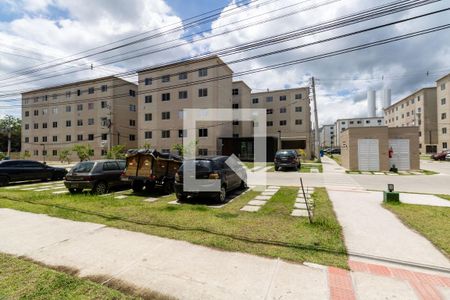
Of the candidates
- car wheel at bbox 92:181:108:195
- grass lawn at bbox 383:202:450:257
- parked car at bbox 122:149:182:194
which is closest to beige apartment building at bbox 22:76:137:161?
car wheel at bbox 92:181:108:195

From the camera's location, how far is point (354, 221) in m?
6.21

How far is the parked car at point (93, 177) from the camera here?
10.1 m

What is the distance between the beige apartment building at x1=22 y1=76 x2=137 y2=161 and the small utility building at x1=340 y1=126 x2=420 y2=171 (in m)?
36.3

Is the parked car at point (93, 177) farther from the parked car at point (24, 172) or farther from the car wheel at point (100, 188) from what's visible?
the parked car at point (24, 172)

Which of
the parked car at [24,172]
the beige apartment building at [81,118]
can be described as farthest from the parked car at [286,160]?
the beige apartment building at [81,118]

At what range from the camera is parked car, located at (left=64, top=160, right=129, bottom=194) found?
10.1 m

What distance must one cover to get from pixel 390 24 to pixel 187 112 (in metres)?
31.6

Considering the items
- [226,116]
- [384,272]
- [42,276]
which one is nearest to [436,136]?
[226,116]

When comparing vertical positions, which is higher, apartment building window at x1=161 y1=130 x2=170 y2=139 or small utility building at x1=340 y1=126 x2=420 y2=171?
apartment building window at x1=161 y1=130 x2=170 y2=139

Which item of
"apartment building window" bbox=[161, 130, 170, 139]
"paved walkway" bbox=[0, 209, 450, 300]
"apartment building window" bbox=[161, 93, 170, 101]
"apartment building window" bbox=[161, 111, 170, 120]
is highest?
"apartment building window" bbox=[161, 93, 170, 101]

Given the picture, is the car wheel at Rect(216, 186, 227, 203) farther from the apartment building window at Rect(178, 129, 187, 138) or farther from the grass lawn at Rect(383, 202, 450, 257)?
the apartment building window at Rect(178, 129, 187, 138)

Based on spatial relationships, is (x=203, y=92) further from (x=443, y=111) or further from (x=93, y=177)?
(x=443, y=111)

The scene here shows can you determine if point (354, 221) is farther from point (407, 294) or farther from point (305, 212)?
point (407, 294)

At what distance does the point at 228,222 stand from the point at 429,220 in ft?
16.4
